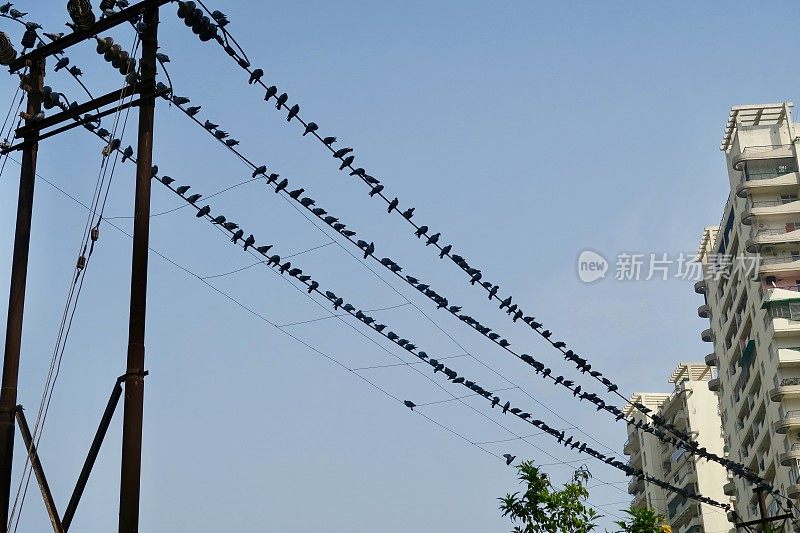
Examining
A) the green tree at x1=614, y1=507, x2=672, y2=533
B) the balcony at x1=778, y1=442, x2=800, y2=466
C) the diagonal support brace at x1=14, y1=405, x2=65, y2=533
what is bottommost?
the diagonal support brace at x1=14, y1=405, x2=65, y2=533

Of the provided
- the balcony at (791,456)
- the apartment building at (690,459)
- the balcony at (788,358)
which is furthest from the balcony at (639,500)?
the balcony at (788,358)

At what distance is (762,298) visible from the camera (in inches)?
2383

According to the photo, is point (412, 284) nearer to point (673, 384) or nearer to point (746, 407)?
point (746, 407)

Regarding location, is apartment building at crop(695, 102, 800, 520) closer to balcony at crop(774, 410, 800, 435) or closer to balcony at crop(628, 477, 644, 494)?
balcony at crop(774, 410, 800, 435)

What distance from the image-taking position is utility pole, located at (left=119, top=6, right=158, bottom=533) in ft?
33.6

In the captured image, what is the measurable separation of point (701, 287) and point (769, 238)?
12.9 m

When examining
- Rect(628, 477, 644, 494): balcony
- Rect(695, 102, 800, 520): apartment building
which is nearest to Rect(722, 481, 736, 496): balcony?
Rect(695, 102, 800, 520): apartment building

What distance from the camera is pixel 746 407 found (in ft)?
211

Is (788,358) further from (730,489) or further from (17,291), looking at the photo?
(17,291)

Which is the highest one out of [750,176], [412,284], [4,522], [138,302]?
[750,176]

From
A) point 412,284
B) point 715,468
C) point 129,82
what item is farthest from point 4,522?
point 715,468

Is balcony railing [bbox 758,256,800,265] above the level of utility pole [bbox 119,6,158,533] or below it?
above

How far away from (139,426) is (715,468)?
70075mm

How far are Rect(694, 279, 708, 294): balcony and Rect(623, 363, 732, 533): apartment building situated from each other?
7835 mm
